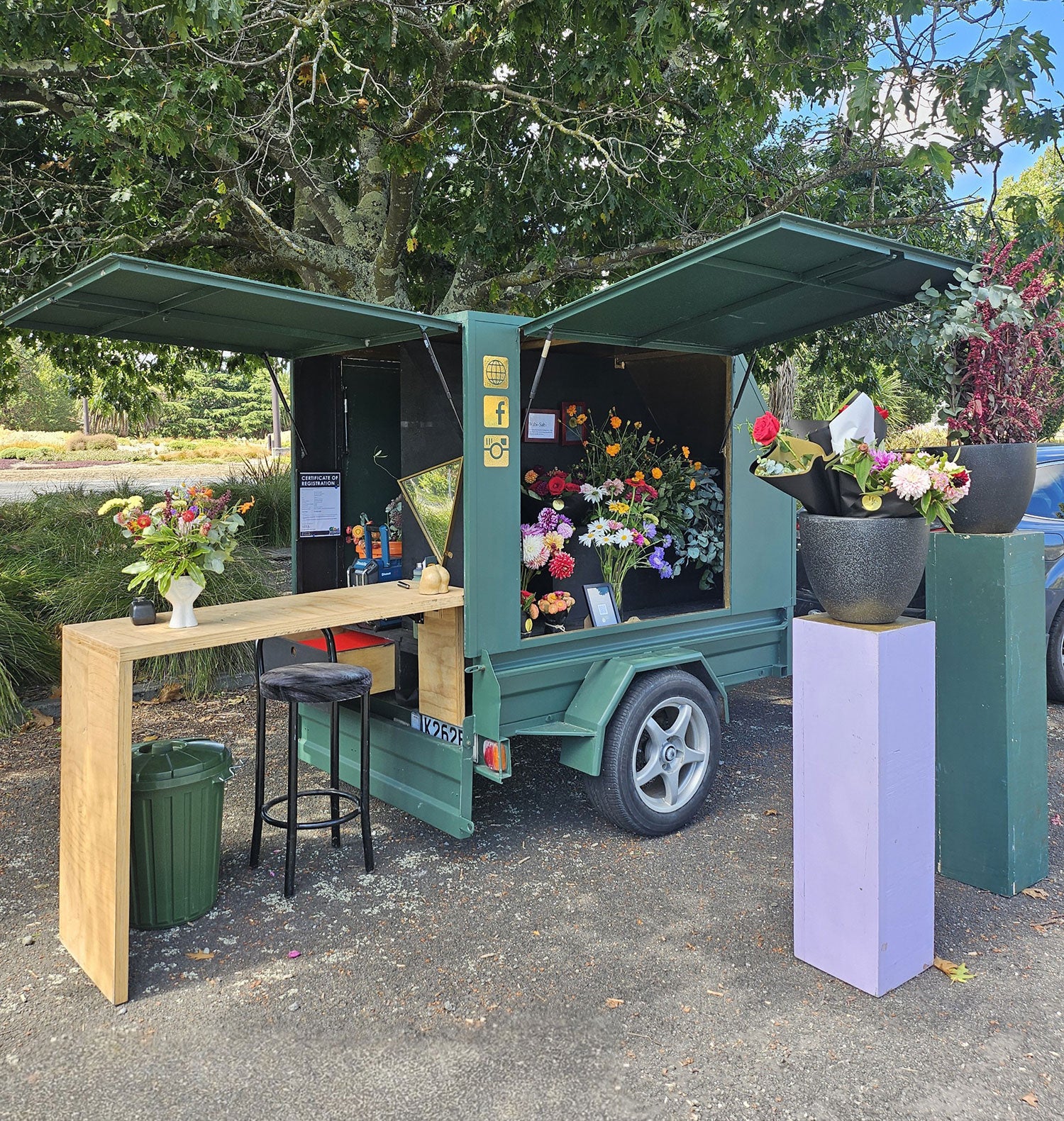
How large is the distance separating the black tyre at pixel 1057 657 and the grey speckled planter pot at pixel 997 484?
126 inches

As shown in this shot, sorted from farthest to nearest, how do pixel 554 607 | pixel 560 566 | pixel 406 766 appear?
pixel 560 566 < pixel 554 607 < pixel 406 766

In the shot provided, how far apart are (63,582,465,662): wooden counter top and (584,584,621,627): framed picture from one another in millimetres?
961

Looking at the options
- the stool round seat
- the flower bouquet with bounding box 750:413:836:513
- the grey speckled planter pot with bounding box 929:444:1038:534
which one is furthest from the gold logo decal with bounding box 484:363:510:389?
the grey speckled planter pot with bounding box 929:444:1038:534

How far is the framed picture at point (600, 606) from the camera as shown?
4.54 metres

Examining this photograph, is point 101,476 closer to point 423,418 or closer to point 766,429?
point 423,418

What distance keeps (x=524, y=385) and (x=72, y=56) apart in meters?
3.73

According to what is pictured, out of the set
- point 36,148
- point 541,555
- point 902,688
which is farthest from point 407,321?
point 36,148

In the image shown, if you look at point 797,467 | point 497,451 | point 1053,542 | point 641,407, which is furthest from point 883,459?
point 1053,542

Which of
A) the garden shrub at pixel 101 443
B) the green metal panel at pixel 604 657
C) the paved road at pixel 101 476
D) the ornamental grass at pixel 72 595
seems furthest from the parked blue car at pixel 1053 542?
the garden shrub at pixel 101 443

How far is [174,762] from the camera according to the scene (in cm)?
332

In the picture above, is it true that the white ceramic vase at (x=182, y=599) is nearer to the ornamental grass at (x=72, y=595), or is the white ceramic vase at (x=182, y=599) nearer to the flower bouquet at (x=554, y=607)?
the flower bouquet at (x=554, y=607)

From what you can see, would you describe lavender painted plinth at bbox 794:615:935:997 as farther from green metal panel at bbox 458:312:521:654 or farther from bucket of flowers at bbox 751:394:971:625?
green metal panel at bbox 458:312:521:654

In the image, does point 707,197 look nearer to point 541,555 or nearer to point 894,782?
point 541,555

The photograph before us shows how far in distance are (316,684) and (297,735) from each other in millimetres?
337
